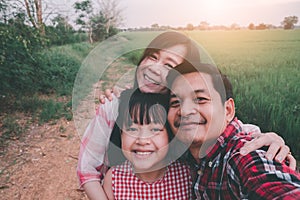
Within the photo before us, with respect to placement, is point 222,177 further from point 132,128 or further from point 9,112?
Result: point 9,112

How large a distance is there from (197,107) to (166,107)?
0.22 meters

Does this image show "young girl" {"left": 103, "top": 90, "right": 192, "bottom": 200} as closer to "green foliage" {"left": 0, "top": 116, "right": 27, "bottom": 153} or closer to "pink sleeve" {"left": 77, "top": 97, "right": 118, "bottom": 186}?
"pink sleeve" {"left": 77, "top": 97, "right": 118, "bottom": 186}

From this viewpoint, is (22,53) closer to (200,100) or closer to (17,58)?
(17,58)

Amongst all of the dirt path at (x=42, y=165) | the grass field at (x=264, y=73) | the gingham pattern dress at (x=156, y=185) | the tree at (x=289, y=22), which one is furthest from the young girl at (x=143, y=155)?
the tree at (x=289, y=22)

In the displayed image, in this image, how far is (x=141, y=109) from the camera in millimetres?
1465

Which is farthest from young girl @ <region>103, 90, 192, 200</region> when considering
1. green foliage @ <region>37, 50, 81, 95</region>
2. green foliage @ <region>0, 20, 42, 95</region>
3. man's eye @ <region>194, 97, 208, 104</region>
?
green foliage @ <region>37, 50, 81, 95</region>

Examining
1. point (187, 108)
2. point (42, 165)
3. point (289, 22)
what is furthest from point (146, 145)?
Answer: point (289, 22)

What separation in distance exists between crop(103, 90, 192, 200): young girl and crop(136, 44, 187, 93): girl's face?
0.07m

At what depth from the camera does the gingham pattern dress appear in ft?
5.13

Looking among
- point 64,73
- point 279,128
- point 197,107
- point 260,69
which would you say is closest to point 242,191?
point 197,107

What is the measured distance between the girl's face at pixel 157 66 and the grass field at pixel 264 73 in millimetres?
1191

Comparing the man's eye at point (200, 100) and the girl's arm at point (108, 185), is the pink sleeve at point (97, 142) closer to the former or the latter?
the girl's arm at point (108, 185)

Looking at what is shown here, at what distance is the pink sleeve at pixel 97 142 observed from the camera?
1.64 metres

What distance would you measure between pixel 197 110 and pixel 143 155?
1.28 feet
